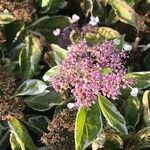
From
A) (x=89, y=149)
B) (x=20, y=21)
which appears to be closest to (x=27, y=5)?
(x=20, y=21)

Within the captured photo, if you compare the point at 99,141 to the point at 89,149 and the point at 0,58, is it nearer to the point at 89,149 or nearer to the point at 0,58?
the point at 89,149

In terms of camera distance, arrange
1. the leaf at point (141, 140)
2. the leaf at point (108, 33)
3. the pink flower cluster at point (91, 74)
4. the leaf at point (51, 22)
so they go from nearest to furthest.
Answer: the pink flower cluster at point (91, 74), the leaf at point (141, 140), the leaf at point (108, 33), the leaf at point (51, 22)

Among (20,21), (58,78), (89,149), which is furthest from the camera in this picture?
(20,21)

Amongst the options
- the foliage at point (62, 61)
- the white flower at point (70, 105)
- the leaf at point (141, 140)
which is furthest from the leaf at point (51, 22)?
the leaf at point (141, 140)

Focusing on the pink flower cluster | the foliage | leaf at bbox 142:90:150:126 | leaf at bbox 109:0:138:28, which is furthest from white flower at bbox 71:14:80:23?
leaf at bbox 142:90:150:126

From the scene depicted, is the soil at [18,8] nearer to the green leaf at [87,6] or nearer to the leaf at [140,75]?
the green leaf at [87,6]

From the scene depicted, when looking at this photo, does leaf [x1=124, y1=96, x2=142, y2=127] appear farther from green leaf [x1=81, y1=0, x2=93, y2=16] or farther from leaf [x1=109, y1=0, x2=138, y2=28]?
green leaf [x1=81, y1=0, x2=93, y2=16]
